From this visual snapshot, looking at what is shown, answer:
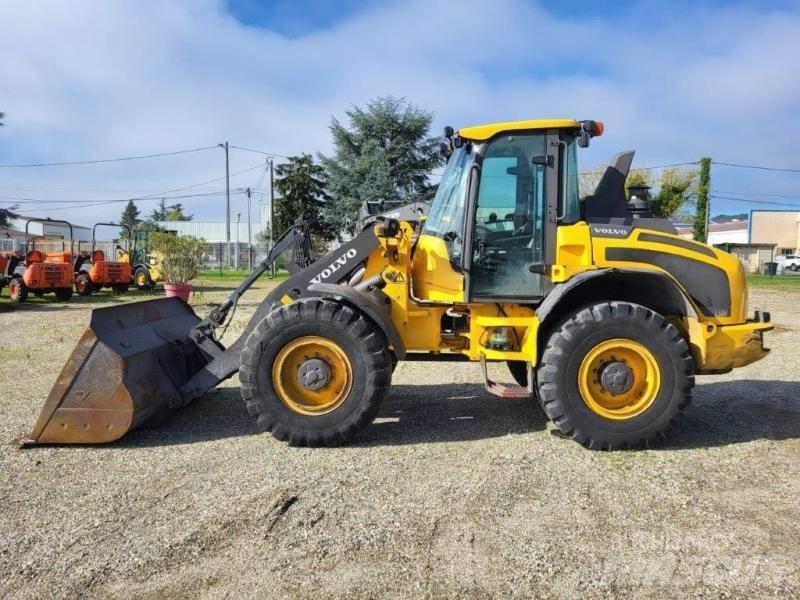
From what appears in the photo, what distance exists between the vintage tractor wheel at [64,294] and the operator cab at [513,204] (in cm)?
1687

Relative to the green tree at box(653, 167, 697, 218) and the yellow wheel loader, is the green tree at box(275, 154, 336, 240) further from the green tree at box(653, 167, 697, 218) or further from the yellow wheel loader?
the yellow wheel loader

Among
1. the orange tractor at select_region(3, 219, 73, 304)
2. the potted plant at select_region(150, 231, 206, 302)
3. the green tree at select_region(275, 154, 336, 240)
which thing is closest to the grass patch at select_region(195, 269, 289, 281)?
the green tree at select_region(275, 154, 336, 240)

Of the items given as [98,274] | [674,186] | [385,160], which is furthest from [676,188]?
[98,274]

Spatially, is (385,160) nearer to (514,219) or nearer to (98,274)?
(98,274)

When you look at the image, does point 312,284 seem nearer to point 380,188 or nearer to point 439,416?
point 439,416

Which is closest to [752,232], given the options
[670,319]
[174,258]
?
[174,258]

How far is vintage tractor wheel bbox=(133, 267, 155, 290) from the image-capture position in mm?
22719

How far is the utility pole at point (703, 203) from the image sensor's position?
3347cm

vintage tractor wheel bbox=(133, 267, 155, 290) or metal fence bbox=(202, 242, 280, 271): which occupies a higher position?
metal fence bbox=(202, 242, 280, 271)

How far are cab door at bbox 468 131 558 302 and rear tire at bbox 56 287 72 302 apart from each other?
17.1 m

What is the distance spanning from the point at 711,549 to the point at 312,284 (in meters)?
3.48

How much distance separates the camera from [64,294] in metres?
18.4

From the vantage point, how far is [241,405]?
6098 millimetres

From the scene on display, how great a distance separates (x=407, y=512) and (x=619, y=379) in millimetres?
2118
